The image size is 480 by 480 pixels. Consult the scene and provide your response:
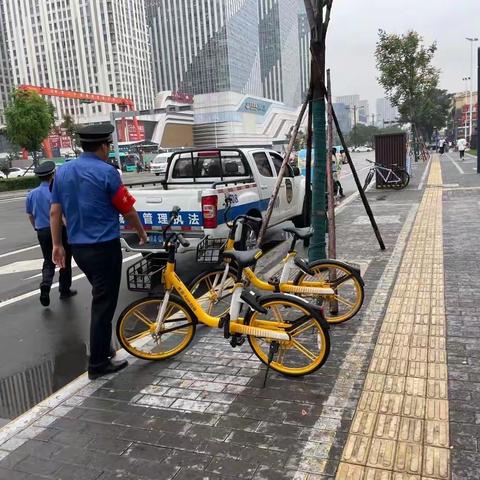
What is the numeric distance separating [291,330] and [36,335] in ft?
9.79

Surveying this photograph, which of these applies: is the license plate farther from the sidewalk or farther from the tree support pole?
the tree support pole

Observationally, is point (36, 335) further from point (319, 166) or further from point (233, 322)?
point (319, 166)

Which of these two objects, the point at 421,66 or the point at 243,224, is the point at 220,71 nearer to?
the point at 421,66

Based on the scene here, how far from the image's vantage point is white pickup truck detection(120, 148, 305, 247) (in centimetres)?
661

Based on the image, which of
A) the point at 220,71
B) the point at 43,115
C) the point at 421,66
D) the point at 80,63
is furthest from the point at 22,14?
the point at 421,66

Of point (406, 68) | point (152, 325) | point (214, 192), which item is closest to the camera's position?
point (152, 325)

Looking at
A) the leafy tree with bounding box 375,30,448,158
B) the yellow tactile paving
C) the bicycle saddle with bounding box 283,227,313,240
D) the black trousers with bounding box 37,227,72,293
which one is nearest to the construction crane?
→ the leafy tree with bounding box 375,30,448,158

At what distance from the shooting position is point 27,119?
33000 mm

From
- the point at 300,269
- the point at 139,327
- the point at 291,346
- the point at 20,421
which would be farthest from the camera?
the point at 300,269

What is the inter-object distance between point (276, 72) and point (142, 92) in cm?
4336

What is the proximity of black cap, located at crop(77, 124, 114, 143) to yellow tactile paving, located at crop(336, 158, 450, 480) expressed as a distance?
2.71m

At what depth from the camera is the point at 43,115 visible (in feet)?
111

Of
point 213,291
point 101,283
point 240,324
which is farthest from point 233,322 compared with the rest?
point 101,283

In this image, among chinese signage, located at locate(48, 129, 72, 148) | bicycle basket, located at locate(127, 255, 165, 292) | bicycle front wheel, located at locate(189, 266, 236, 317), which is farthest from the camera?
chinese signage, located at locate(48, 129, 72, 148)
